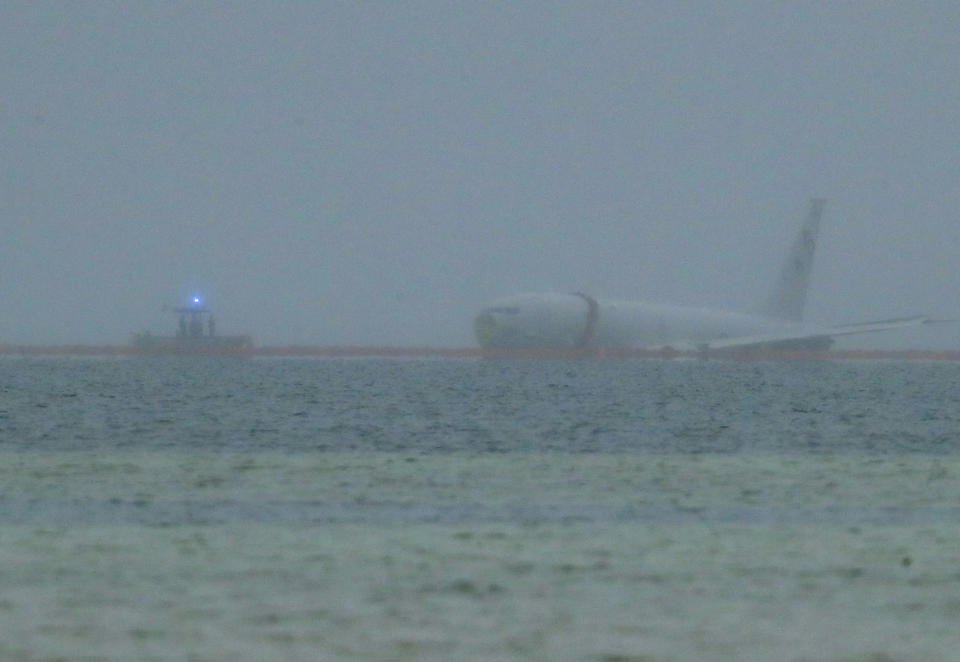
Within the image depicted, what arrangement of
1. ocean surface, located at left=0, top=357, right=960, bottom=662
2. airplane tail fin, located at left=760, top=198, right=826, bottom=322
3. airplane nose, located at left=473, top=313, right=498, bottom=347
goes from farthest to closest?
airplane tail fin, located at left=760, top=198, right=826, bottom=322 → airplane nose, located at left=473, top=313, right=498, bottom=347 → ocean surface, located at left=0, top=357, right=960, bottom=662

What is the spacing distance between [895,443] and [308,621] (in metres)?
21.5

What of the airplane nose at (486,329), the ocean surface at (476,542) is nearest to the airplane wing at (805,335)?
the airplane nose at (486,329)

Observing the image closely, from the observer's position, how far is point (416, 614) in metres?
11.4

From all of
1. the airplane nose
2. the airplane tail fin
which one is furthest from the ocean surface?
the airplane tail fin

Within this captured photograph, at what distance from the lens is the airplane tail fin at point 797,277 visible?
123m

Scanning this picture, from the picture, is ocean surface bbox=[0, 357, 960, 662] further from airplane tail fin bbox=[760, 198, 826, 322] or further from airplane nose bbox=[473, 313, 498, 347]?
airplane tail fin bbox=[760, 198, 826, 322]

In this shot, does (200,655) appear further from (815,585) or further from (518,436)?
(518,436)

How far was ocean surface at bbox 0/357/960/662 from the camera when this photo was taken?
10.7 meters

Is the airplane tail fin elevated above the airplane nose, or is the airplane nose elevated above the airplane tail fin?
the airplane tail fin

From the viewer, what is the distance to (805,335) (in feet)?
376

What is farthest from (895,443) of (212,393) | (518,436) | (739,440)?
(212,393)

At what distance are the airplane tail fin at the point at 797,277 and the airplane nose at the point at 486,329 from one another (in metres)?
25.7

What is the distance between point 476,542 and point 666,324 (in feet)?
341

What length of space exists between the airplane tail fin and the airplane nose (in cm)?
2573
